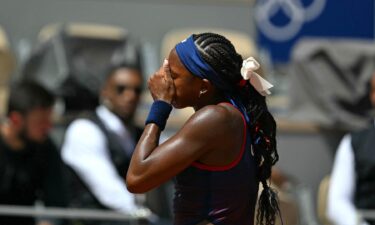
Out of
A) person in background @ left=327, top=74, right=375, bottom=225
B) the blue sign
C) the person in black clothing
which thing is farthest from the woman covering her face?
the blue sign

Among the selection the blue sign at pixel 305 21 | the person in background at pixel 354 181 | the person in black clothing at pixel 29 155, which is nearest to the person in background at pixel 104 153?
the person in black clothing at pixel 29 155

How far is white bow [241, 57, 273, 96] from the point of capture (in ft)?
13.7

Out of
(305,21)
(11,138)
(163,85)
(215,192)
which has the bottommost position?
(305,21)

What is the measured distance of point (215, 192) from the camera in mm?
4102

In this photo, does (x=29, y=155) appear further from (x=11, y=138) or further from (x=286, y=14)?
(x=286, y=14)

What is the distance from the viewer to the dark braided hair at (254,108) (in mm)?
4152

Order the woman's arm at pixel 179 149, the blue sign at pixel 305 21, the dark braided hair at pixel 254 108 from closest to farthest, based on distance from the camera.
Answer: the woman's arm at pixel 179 149 < the dark braided hair at pixel 254 108 < the blue sign at pixel 305 21

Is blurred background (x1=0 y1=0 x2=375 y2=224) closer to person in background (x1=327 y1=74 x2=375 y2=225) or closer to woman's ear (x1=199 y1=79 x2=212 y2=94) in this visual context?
person in background (x1=327 y1=74 x2=375 y2=225)

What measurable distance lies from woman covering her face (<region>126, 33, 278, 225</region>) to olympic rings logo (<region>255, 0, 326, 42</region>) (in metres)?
6.25

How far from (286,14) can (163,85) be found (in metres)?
6.50

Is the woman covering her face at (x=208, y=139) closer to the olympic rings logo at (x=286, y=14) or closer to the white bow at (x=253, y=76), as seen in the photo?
the white bow at (x=253, y=76)

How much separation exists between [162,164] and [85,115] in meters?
3.38

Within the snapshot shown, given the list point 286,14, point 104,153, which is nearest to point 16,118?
point 104,153

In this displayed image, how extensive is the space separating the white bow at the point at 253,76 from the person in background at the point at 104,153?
2.80 m
